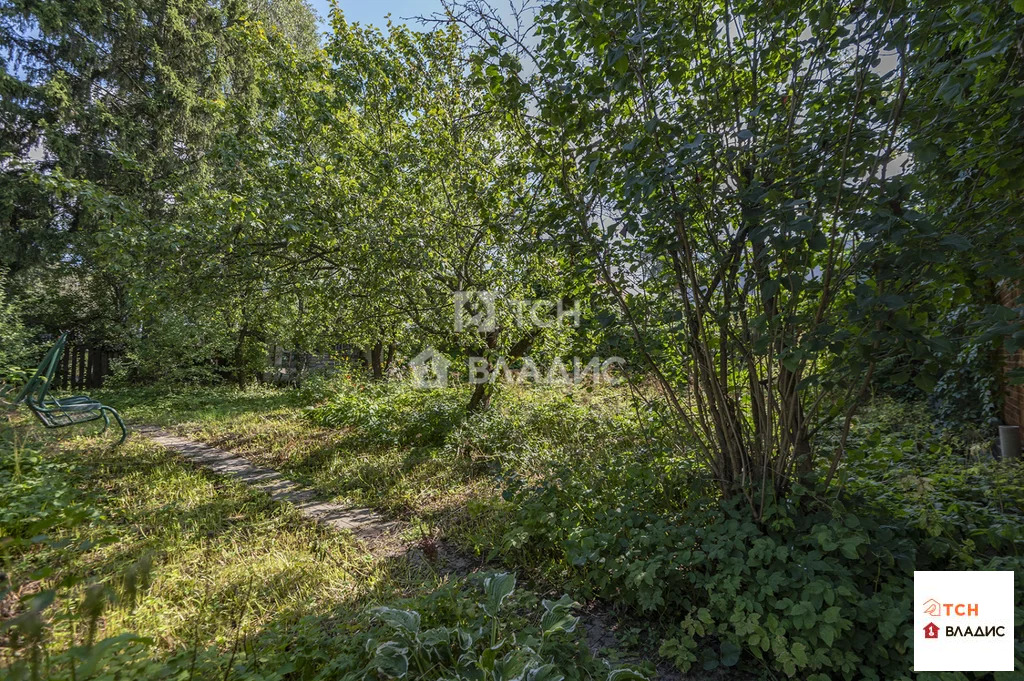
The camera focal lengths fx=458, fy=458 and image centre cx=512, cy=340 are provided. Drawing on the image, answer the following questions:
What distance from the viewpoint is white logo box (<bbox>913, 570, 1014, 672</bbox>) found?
1634 mm

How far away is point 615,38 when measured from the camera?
6.98 feet

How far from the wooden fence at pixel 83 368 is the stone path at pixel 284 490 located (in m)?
7.78

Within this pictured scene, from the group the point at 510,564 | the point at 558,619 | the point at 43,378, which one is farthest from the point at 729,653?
the point at 43,378

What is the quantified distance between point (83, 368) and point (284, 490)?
11.5 m

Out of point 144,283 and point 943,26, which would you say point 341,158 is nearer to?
point 144,283

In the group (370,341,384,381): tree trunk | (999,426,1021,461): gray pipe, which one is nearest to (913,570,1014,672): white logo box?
(999,426,1021,461): gray pipe

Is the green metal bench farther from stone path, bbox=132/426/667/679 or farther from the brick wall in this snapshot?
the brick wall

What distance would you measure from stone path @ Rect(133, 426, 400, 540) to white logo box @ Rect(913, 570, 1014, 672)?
300cm

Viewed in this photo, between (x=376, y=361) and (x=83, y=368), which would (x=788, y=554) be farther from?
(x=83, y=368)

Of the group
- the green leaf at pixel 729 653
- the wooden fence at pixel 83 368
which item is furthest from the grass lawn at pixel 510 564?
the wooden fence at pixel 83 368

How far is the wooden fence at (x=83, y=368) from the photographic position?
11438 mm

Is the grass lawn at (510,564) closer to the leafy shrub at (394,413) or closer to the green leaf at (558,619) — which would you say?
the green leaf at (558,619)

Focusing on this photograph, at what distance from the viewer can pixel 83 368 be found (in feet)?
38.0

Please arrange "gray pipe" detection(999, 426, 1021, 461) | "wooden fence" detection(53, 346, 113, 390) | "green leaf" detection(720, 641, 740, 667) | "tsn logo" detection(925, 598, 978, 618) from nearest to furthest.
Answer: "tsn logo" detection(925, 598, 978, 618)
"green leaf" detection(720, 641, 740, 667)
"gray pipe" detection(999, 426, 1021, 461)
"wooden fence" detection(53, 346, 113, 390)
